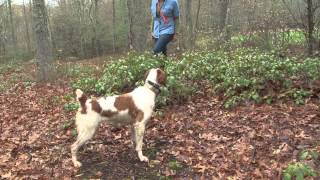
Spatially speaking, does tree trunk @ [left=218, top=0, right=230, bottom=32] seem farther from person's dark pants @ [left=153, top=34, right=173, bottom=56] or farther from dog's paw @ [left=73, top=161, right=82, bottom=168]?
→ dog's paw @ [left=73, top=161, right=82, bottom=168]

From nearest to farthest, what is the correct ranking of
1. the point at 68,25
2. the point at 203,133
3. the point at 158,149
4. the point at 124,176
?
the point at 124,176, the point at 158,149, the point at 203,133, the point at 68,25

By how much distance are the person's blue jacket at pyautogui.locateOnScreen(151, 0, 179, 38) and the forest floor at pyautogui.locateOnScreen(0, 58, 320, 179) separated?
182 centimetres

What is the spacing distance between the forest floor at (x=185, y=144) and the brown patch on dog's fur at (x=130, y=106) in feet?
2.19

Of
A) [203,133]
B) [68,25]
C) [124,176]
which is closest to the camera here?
[124,176]

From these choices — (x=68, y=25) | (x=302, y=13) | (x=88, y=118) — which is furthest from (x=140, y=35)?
(x=68, y=25)

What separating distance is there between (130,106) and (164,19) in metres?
4.31

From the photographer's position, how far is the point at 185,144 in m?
6.76

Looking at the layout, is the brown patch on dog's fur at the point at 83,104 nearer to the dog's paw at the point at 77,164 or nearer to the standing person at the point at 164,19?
the dog's paw at the point at 77,164

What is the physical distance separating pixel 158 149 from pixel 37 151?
6.91 ft

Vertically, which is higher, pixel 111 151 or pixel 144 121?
pixel 144 121

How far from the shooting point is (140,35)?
13.5 m

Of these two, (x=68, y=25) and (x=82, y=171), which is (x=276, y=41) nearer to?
(x=82, y=171)

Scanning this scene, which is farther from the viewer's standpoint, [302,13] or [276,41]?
[276,41]

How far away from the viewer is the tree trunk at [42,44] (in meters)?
14.6
